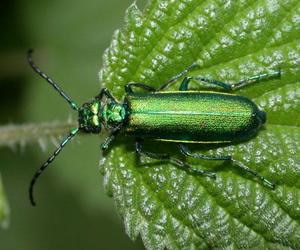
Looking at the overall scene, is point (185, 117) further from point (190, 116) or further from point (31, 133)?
point (31, 133)

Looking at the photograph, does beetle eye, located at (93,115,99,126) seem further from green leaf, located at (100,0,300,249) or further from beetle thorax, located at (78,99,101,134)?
green leaf, located at (100,0,300,249)

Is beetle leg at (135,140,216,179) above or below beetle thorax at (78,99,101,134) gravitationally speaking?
below

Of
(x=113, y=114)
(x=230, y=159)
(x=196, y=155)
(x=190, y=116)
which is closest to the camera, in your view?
(x=230, y=159)

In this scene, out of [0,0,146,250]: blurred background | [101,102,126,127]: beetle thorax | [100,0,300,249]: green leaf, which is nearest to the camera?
[100,0,300,249]: green leaf

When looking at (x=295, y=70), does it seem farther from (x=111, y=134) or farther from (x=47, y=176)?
(x=47, y=176)

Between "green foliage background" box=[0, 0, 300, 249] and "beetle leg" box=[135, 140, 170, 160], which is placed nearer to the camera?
"green foliage background" box=[0, 0, 300, 249]

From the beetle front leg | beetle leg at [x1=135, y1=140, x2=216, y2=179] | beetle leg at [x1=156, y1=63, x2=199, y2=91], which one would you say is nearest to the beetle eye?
the beetle front leg

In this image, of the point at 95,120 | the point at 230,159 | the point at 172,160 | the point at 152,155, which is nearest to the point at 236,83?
the point at 230,159
